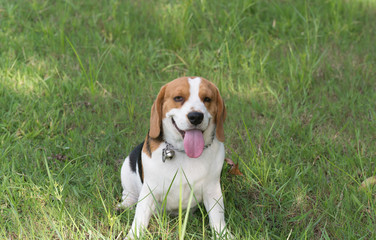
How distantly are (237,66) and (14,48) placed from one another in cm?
295

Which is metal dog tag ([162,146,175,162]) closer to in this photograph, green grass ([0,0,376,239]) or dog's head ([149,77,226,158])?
dog's head ([149,77,226,158])

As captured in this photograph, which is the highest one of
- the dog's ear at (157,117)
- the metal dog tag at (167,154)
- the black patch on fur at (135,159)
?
the dog's ear at (157,117)

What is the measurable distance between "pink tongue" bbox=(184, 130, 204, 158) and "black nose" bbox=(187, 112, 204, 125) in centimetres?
12

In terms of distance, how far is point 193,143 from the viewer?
3332mm

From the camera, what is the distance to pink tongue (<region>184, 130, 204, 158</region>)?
3.33m

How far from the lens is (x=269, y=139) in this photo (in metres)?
4.79

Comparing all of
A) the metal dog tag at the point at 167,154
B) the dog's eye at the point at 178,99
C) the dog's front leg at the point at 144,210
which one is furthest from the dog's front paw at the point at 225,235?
the dog's eye at the point at 178,99

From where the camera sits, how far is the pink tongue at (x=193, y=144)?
333 cm

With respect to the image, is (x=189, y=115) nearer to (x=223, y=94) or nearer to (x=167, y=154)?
(x=167, y=154)

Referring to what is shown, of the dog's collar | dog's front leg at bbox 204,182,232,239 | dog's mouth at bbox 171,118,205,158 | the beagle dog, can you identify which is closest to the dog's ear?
the beagle dog

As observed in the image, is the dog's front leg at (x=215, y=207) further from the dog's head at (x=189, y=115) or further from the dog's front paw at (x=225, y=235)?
the dog's head at (x=189, y=115)

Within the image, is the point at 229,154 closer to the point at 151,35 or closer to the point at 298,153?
the point at 298,153

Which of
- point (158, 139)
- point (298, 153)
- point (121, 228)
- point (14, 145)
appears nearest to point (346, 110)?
point (298, 153)

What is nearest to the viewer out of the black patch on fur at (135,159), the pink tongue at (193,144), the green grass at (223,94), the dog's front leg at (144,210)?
the pink tongue at (193,144)
